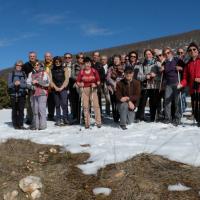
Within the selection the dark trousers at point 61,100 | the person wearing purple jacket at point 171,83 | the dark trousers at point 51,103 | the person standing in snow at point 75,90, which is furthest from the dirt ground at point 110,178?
the dark trousers at point 51,103

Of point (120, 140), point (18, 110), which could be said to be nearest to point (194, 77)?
point (120, 140)

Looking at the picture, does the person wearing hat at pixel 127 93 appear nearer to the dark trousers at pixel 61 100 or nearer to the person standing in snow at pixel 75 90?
the person standing in snow at pixel 75 90

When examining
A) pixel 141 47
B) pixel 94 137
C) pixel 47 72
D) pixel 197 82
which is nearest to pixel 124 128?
pixel 94 137

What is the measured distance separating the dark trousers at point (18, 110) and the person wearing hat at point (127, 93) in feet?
10.1

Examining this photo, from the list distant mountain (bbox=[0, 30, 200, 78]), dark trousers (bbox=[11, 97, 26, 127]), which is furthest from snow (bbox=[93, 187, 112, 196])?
distant mountain (bbox=[0, 30, 200, 78])

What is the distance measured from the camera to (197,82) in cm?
1003

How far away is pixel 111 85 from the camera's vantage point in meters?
11.7

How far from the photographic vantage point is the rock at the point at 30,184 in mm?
6285

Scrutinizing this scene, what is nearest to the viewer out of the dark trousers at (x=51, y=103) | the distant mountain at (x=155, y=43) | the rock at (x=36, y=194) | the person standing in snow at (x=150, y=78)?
the rock at (x=36, y=194)

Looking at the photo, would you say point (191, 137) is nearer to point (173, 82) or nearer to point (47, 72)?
point (173, 82)

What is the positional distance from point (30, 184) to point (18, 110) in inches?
229

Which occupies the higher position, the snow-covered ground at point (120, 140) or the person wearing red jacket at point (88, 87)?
the person wearing red jacket at point (88, 87)

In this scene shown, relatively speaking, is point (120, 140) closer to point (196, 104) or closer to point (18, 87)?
point (196, 104)

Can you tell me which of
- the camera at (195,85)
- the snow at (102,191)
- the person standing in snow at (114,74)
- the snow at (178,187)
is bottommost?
the snow at (102,191)
